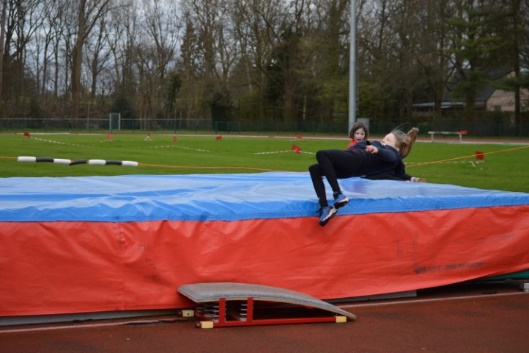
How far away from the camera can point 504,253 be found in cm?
733

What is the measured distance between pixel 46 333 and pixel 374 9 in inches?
2074

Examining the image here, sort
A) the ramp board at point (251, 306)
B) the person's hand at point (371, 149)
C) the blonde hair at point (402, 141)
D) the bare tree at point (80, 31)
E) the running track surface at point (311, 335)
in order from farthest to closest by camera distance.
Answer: the bare tree at point (80, 31)
the blonde hair at point (402, 141)
the person's hand at point (371, 149)
the ramp board at point (251, 306)
the running track surface at point (311, 335)

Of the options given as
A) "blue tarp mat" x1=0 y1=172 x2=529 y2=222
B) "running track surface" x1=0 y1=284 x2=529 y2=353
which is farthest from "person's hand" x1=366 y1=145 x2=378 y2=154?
"running track surface" x1=0 y1=284 x2=529 y2=353

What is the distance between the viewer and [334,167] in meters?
6.78

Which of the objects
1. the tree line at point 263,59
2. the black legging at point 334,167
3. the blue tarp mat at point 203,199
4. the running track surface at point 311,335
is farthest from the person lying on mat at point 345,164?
the tree line at point 263,59

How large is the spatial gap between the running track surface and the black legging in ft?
3.53

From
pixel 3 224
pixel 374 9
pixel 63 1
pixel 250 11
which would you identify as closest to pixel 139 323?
pixel 3 224

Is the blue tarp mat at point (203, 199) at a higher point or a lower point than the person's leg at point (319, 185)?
lower

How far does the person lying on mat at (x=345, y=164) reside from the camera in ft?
21.3

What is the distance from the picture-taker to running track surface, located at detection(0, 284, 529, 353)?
5.20 meters

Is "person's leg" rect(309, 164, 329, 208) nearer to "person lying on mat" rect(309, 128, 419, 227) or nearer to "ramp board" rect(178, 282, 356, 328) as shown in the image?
"person lying on mat" rect(309, 128, 419, 227)

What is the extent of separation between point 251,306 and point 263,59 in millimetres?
58855

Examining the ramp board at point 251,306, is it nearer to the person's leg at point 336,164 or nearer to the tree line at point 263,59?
the person's leg at point 336,164

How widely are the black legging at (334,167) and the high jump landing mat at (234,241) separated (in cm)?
19
